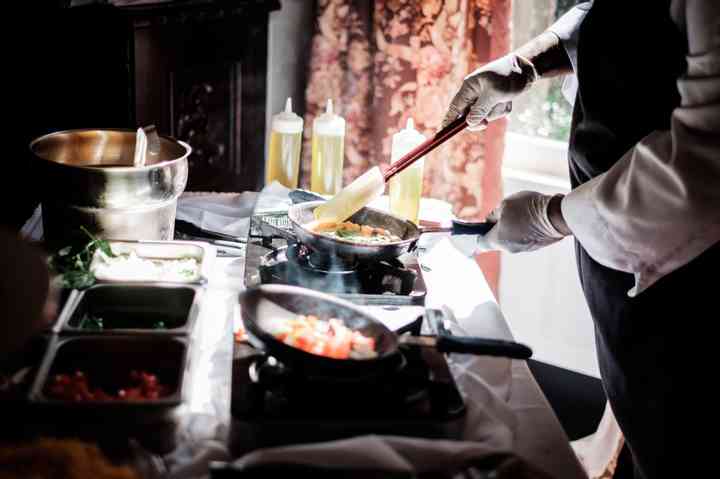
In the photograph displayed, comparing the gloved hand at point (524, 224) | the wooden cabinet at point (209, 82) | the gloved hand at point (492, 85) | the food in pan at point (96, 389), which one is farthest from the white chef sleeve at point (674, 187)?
the wooden cabinet at point (209, 82)

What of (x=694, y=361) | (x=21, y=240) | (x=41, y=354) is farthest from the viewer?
(x=694, y=361)

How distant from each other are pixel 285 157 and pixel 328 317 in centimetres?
102

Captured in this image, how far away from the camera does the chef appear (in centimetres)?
137

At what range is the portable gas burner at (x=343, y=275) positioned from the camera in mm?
1650

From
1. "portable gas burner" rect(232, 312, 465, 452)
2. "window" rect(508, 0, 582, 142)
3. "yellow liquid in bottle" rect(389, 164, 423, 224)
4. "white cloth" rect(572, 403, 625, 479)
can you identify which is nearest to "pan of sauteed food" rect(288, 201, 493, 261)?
"yellow liquid in bottle" rect(389, 164, 423, 224)

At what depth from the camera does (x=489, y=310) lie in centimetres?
177

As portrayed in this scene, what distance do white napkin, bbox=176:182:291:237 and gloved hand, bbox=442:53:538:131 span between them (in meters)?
0.55

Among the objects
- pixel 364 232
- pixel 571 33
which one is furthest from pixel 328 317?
pixel 571 33

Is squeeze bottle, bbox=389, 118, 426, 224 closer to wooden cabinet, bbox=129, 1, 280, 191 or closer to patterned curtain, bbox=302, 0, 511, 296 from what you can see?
wooden cabinet, bbox=129, 1, 280, 191

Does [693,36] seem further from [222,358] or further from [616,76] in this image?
[222,358]

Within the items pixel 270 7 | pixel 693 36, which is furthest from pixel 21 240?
pixel 270 7

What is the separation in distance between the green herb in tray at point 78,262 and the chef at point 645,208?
2.88 feet

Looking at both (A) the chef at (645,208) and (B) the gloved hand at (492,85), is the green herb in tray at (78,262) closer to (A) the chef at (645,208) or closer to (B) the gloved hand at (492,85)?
(A) the chef at (645,208)

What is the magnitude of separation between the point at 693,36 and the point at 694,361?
0.59 meters
